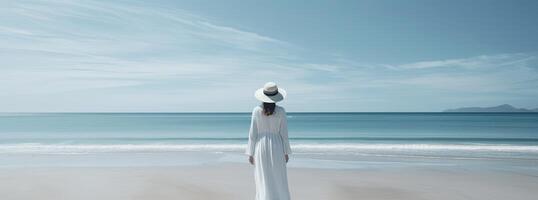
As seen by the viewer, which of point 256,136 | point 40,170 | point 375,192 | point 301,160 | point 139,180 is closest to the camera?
point 256,136

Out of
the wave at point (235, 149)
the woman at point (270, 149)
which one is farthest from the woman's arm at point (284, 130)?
the wave at point (235, 149)

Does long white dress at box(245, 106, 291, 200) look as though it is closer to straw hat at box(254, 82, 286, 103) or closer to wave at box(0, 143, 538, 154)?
straw hat at box(254, 82, 286, 103)

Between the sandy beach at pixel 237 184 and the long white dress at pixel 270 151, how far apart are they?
6.29 feet

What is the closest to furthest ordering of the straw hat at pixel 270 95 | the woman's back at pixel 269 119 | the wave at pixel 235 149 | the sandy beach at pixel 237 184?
the straw hat at pixel 270 95 < the woman's back at pixel 269 119 < the sandy beach at pixel 237 184 < the wave at pixel 235 149

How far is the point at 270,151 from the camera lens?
4.48 metres

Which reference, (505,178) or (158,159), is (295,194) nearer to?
(505,178)

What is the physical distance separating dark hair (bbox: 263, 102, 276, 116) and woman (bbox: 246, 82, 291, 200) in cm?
3

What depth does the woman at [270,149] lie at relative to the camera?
4.38 meters

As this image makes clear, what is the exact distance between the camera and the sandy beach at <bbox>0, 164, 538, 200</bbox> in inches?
256

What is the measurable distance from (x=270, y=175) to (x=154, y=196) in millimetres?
2653

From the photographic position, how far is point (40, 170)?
927cm

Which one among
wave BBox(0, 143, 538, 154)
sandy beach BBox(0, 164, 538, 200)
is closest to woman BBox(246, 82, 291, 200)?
sandy beach BBox(0, 164, 538, 200)

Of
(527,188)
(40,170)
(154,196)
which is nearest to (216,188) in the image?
(154,196)

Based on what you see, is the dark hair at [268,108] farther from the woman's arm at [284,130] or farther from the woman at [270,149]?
the woman's arm at [284,130]
